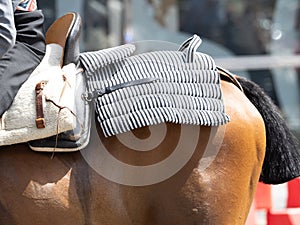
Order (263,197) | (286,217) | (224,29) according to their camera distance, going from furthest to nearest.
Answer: (224,29) < (263,197) < (286,217)

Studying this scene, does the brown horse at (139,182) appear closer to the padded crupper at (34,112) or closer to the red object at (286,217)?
the padded crupper at (34,112)

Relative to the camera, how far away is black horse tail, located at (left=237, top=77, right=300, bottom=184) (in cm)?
359

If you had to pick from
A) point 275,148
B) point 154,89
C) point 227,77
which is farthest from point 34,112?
point 275,148

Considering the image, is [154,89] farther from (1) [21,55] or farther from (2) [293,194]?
(2) [293,194]

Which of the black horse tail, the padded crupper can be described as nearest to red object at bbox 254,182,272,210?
the black horse tail

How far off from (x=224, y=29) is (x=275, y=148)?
4.60 metres

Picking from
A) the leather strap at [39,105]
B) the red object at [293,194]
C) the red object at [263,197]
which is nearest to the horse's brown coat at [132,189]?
the leather strap at [39,105]

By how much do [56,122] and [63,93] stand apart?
0.46ft

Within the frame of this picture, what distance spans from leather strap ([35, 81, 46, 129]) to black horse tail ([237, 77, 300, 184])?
105 cm

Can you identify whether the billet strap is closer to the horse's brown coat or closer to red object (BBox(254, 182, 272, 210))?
the horse's brown coat

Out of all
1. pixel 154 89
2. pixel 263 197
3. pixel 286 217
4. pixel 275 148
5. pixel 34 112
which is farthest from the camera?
pixel 263 197

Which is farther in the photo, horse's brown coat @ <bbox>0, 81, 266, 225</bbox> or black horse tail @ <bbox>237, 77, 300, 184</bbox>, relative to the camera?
black horse tail @ <bbox>237, 77, 300, 184</bbox>

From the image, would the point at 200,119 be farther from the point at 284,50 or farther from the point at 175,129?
the point at 284,50

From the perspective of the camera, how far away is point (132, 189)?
3336mm
